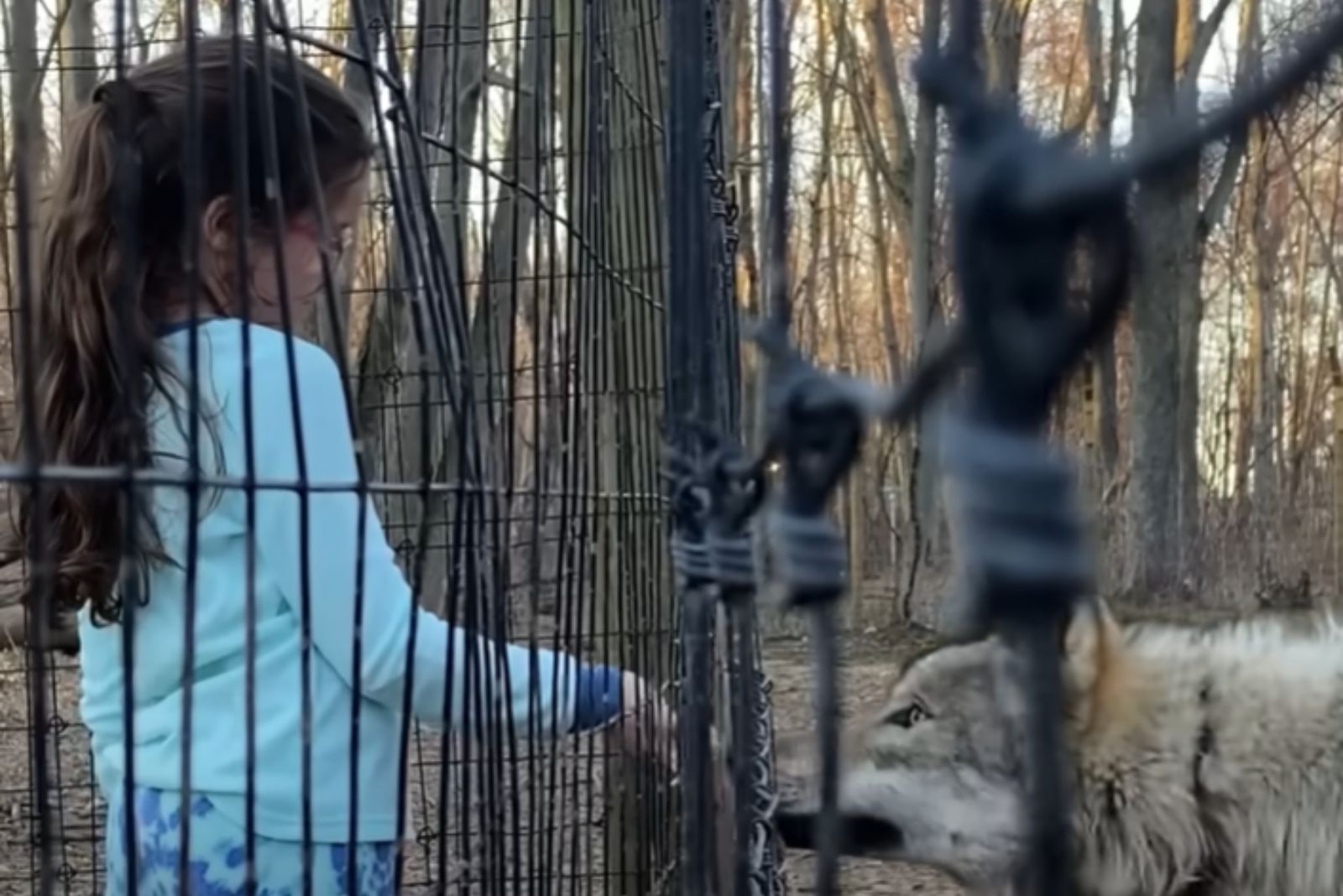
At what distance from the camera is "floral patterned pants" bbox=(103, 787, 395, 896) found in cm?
156

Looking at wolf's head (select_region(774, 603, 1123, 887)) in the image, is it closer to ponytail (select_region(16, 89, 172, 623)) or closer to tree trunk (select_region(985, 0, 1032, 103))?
ponytail (select_region(16, 89, 172, 623))

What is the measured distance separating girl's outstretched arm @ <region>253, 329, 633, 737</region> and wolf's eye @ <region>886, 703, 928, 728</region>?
1475 millimetres

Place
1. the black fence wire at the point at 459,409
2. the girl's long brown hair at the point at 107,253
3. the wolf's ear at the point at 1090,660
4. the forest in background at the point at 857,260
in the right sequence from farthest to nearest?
the wolf's ear at the point at 1090,660 → the forest in background at the point at 857,260 → the girl's long brown hair at the point at 107,253 → the black fence wire at the point at 459,409

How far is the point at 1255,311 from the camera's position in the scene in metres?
15.6

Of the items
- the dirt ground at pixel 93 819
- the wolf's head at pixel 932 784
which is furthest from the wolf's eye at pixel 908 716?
the dirt ground at pixel 93 819

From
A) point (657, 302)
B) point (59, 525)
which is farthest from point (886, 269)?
point (59, 525)

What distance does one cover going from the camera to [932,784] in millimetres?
2881

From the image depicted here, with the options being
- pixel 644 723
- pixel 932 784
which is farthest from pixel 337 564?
pixel 932 784

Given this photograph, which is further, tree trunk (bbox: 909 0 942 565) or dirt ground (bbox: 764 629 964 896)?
tree trunk (bbox: 909 0 942 565)

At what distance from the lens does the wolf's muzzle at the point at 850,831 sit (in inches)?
111

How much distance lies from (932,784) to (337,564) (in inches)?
64.3

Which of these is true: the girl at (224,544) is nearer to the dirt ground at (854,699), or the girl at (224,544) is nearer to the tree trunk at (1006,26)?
the dirt ground at (854,699)

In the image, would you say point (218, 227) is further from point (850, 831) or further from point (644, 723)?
point (850, 831)

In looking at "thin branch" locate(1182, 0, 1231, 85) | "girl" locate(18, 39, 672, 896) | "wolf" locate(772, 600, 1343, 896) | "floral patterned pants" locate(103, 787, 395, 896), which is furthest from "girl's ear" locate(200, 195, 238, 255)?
"thin branch" locate(1182, 0, 1231, 85)
